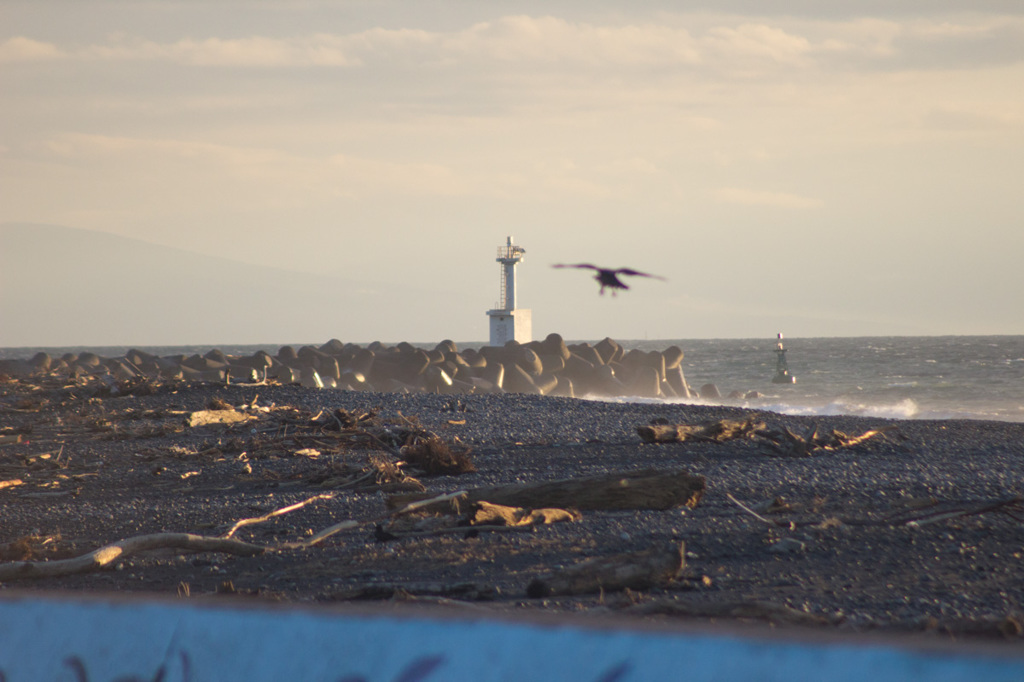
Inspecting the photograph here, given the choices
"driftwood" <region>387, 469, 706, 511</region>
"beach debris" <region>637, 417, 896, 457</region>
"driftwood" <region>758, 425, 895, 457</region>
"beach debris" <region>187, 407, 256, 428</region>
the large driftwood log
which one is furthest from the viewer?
"beach debris" <region>187, 407, 256, 428</region>

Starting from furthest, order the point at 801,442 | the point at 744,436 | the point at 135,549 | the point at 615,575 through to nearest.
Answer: the point at 744,436 < the point at 801,442 < the point at 135,549 < the point at 615,575

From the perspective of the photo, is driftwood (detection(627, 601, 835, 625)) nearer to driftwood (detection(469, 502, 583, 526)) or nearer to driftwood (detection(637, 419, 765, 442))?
driftwood (detection(469, 502, 583, 526))

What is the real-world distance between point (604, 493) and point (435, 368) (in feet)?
63.2

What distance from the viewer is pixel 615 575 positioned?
9.91ft

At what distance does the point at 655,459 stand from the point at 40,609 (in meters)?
7.33

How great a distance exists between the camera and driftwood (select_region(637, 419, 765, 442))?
29.0ft

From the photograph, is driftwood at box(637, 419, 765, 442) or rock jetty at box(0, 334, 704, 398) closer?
driftwood at box(637, 419, 765, 442)

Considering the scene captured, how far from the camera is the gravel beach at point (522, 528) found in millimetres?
3039

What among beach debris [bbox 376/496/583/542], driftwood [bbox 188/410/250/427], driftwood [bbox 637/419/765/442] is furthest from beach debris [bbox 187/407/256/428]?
beach debris [bbox 376/496/583/542]

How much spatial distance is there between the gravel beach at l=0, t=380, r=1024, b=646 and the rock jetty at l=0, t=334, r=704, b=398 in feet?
38.6

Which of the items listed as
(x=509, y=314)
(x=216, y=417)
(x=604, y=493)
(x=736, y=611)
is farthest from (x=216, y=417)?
(x=509, y=314)

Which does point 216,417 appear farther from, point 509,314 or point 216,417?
point 509,314

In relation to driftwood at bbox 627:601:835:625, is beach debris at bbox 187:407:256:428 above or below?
below

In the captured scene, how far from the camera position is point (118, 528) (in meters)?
5.31
